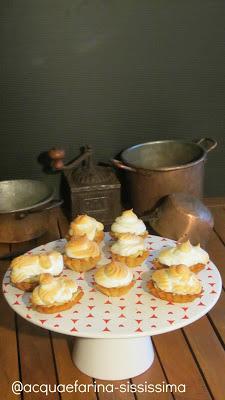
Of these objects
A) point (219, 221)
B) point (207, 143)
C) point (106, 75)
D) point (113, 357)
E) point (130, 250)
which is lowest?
point (219, 221)

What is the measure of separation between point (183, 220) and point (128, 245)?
760 millimetres

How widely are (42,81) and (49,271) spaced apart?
1.43 meters

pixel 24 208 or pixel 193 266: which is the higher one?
pixel 193 266

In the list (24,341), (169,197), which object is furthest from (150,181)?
(24,341)

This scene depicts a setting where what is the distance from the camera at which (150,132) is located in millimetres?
3211

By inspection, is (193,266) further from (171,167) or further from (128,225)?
(171,167)

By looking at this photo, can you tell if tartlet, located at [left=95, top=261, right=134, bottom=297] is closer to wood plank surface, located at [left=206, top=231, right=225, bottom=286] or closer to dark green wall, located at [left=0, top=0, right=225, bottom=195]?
wood plank surface, located at [left=206, top=231, right=225, bottom=286]

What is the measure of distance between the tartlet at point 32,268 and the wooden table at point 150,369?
36 centimetres

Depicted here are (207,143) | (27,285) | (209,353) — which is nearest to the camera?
(27,285)

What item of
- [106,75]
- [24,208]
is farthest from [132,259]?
[106,75]

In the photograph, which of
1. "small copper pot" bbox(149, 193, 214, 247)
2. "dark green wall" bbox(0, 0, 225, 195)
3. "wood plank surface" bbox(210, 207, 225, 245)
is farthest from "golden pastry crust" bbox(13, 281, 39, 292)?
"dark green wall" bbox(0, 0, 225, 195)

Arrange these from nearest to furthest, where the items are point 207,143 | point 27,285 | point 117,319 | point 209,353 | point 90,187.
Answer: point 117,319 < point 27,285 < point 209,353 < point 90,187 < point 207,143

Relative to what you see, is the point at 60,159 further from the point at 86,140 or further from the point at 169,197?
the point at 169,197

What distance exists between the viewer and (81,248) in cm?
193
